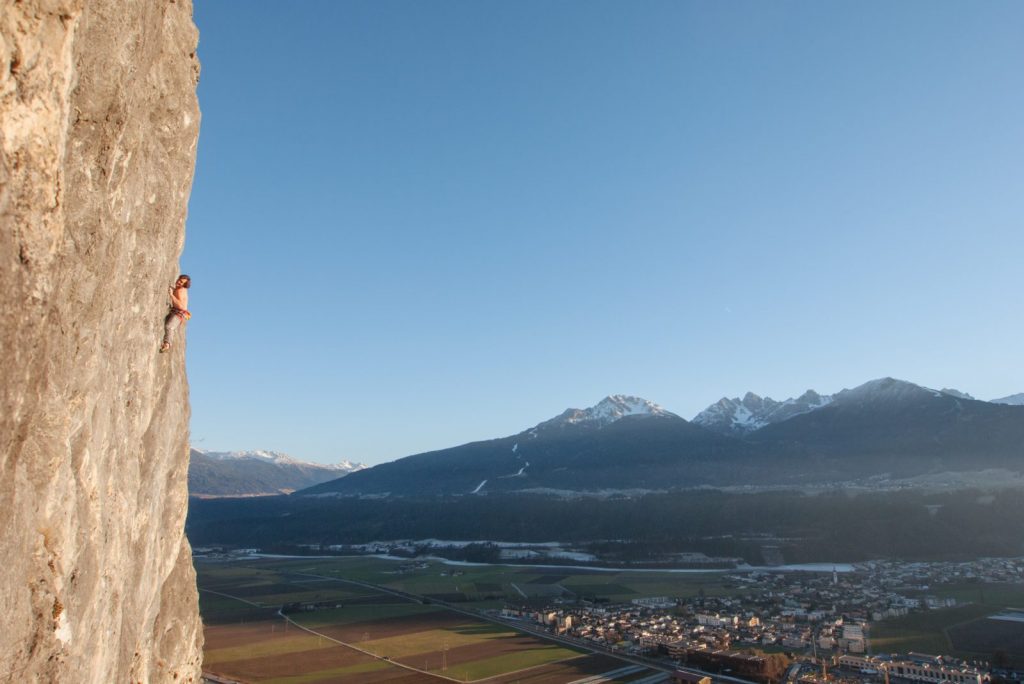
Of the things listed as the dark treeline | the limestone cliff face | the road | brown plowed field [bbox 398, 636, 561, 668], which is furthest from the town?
the limestone cliff face

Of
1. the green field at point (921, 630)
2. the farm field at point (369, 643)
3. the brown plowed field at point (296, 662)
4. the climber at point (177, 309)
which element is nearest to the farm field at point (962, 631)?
the green field at point (921, 630)

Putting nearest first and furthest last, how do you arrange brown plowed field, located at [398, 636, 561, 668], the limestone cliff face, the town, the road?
the limestone cliff face < the town < the road < brown plowed field, located at [398, 636, 561, 668]

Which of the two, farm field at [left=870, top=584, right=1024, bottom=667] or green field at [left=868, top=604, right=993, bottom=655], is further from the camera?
green field at [left=868, top=604, right=993, bottom=655]

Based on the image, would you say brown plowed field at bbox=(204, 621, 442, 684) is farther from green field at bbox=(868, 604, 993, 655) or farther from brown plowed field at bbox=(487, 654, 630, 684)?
green field at bbox=(868, 604, 993, 655)

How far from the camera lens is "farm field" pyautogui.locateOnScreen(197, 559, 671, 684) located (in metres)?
54.5

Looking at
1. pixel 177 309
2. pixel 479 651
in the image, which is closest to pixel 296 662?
pixel 479 651

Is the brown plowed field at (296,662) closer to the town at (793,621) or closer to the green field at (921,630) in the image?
the town at (793,621)

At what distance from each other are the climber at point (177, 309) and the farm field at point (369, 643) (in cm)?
4809

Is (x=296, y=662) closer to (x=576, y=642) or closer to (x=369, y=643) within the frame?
(x=369, y=643)

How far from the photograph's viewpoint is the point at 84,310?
26.1 ft

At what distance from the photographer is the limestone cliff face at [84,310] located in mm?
6543

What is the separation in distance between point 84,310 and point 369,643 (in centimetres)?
6751

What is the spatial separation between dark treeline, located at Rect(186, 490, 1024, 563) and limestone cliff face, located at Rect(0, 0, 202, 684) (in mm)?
130996

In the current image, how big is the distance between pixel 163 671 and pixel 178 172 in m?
11.5
